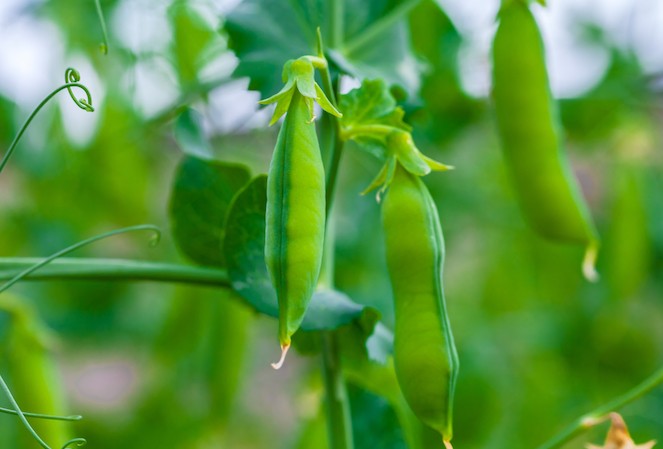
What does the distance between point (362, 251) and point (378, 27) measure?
64cm

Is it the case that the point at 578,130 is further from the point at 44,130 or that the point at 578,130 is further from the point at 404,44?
the point at 44,130

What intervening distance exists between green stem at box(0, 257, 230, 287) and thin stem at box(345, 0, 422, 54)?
25 centimetres

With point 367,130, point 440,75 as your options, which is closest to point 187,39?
point 440,75

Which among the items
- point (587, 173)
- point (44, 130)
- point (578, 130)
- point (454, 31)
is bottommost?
point (587, 173)

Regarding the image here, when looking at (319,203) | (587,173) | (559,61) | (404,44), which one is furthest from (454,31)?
(587,173)

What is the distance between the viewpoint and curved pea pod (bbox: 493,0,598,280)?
2.48 ft

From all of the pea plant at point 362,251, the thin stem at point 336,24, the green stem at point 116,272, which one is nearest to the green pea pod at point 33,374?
the pea plant at point 362,251

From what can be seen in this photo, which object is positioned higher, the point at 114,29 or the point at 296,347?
the point at 114,29

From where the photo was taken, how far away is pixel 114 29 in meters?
1.37

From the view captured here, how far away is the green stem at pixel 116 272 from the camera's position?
2.18 ft

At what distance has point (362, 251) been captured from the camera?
1420mm

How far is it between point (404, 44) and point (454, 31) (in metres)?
0.29

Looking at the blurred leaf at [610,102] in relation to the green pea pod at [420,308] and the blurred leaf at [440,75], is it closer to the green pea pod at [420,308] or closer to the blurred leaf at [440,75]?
the blurred leaf at [440,75]

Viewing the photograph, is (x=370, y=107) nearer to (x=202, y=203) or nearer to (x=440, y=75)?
(x=202, y=203)
